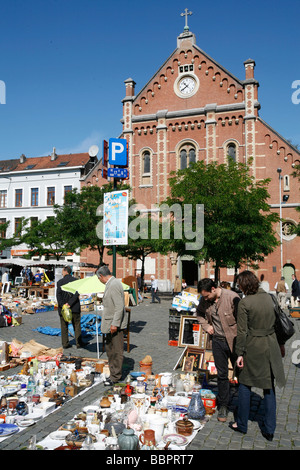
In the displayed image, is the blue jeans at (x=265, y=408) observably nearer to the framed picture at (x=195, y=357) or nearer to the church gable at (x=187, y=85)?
the framed picture at (x=195, y=357)

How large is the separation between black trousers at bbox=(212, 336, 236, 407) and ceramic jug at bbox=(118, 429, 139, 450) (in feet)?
5.02

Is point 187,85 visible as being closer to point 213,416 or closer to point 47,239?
point 47,239

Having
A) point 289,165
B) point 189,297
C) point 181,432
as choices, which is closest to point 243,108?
point 289,165

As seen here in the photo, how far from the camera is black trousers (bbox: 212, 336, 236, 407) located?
5.03 metres

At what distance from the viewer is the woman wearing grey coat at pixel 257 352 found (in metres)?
4.38

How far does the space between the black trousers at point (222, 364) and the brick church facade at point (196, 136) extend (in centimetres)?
2267

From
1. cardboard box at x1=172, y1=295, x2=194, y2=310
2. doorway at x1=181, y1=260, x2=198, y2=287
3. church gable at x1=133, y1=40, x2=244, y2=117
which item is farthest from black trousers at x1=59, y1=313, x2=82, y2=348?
church gable at x1=133, y1=40, x2=244, y2=117

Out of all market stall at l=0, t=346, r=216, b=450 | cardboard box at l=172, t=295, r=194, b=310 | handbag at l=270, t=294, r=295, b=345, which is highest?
handbag at l=270, t=294, r=295, b=345

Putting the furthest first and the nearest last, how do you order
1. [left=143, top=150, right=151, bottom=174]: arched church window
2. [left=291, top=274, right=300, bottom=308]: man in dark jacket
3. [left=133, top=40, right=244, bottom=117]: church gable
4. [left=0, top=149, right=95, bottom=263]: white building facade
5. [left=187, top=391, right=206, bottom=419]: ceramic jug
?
[left=0, top=149, right=95, bottom=263]: white building facade
[left=143, top=150, right=151, bottom=174]: arched church window
[left=133, top=40, right=244, bottom=117]: church gable
[left=291, top=274, right=300, bottom=308]: man in dark jacket
[left=187, top=391, right=206, bottom=419]: ceramic jug

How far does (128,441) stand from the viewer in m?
3.93

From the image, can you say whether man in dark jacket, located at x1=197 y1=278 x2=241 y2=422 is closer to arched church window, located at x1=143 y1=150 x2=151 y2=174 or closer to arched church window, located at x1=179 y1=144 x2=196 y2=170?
arched church window, located at x1=179 y1=144 x2=196 y2=170

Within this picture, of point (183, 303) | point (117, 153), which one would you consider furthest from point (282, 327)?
point (117, 153)

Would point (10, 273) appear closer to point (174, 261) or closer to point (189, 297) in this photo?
point (174, 261)
